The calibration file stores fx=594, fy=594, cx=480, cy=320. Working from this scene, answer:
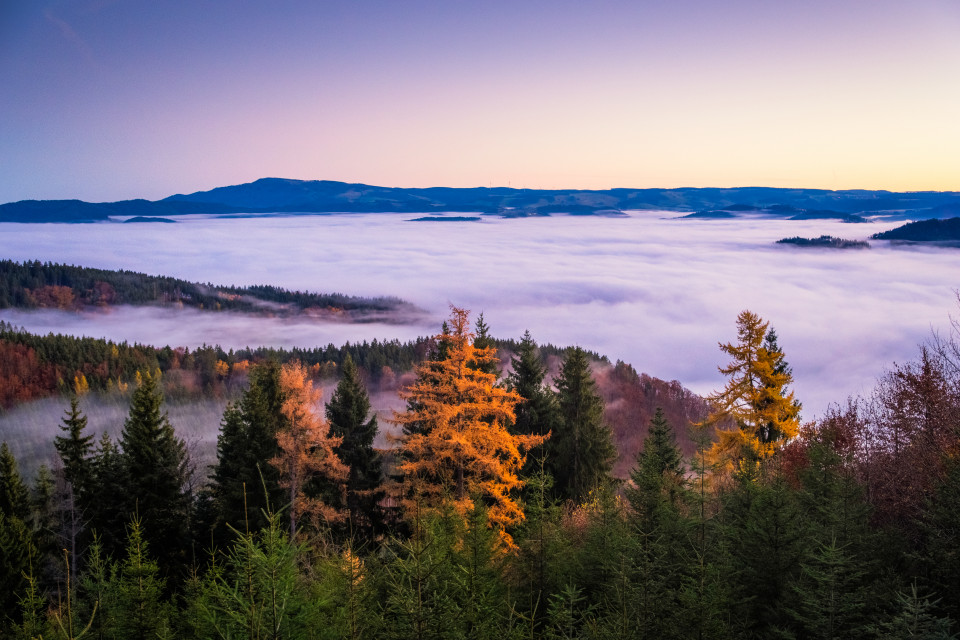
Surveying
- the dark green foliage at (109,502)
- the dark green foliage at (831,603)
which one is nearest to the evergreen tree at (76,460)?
the dark green foliage at (109,502)

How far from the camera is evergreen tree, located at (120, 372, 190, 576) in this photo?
2725cm

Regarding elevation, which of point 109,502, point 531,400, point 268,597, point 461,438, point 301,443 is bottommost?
point 109,502

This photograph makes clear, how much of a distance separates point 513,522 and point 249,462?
47.2 feet

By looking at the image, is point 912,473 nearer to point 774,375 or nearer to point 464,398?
point 464,398

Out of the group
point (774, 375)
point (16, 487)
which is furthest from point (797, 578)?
point (16, 487)

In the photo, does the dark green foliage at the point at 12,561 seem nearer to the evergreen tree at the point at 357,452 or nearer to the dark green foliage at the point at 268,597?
the evergreen tree at the point at 357,452

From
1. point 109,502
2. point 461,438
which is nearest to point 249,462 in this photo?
point 109,502

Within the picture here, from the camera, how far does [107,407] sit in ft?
349

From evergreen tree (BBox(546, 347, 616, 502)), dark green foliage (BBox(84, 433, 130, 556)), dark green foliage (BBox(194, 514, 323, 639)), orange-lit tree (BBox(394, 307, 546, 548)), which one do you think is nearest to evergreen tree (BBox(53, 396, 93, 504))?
dark green foliage (BBox(84, 433, 130, 556))

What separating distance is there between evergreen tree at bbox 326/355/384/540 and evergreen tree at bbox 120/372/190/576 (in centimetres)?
766

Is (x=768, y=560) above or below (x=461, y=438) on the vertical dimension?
below

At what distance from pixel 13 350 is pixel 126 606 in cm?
13013

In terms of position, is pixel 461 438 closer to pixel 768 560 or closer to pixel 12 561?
pixel 768 560

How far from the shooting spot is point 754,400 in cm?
2966
